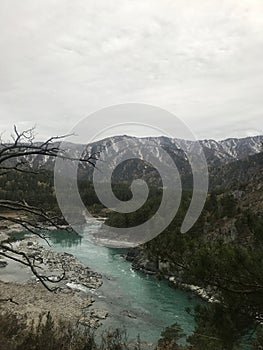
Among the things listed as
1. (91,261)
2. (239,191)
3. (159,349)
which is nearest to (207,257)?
(159,349)

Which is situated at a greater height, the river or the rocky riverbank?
the river

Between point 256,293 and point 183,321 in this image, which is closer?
point 256,293

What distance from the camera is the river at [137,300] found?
16.5 meters

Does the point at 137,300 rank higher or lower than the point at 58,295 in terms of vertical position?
higher

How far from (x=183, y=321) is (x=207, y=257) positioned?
1119 centimetres

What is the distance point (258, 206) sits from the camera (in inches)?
1260

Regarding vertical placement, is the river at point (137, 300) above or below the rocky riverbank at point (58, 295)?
above

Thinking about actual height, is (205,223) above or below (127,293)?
above

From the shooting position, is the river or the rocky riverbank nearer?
the river

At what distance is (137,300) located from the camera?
20.5m

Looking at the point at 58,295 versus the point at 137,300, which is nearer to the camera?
the point at 137,300

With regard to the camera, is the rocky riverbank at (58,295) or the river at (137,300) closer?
the river at (137,300)

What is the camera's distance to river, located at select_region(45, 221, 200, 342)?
1650cm

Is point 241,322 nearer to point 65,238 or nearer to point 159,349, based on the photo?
point 159,349
